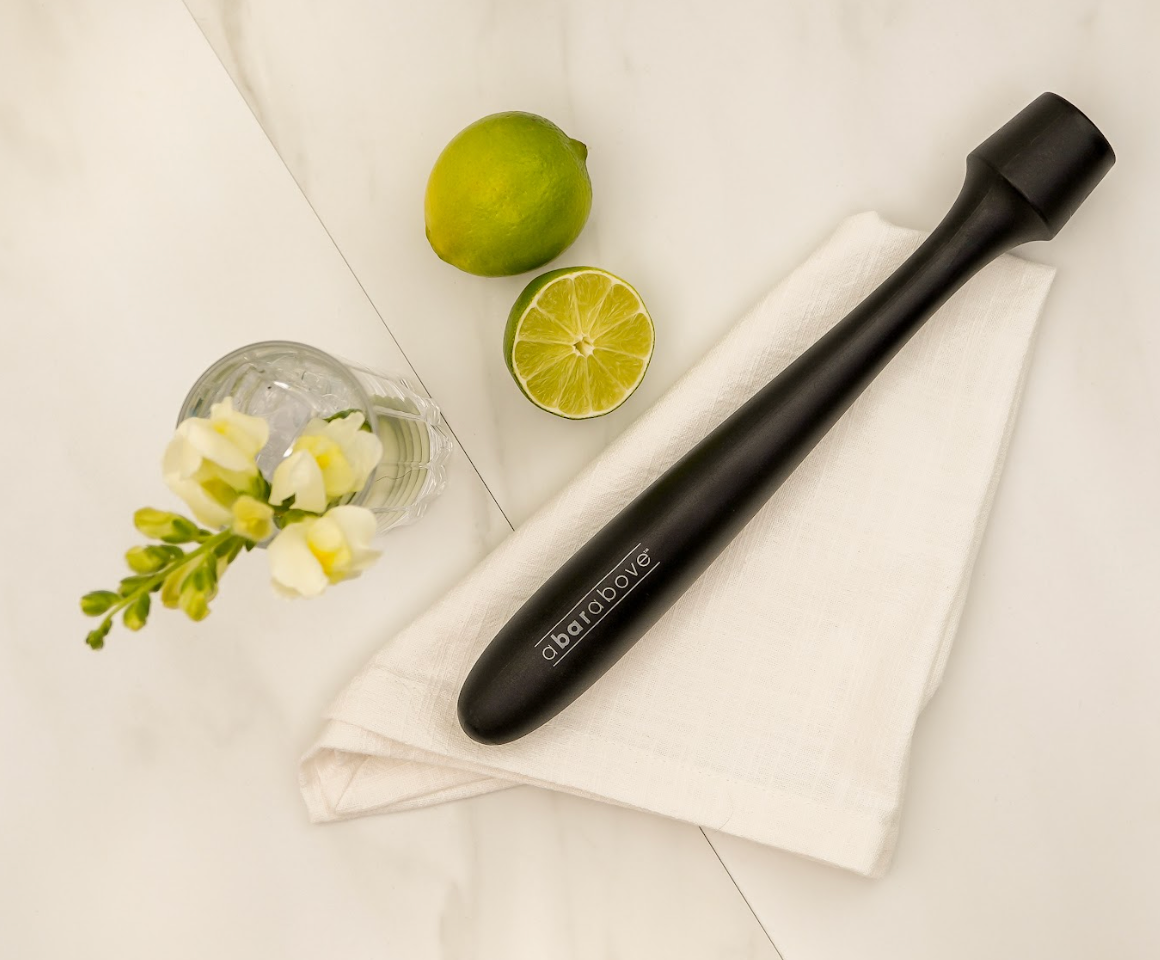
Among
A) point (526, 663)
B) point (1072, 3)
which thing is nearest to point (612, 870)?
point (526, 663)

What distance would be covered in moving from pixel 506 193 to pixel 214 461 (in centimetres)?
26

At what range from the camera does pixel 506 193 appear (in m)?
0.55

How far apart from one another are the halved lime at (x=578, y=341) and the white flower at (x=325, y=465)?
0.19 metres

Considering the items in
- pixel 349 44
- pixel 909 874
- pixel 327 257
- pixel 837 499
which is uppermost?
pixel 349 44

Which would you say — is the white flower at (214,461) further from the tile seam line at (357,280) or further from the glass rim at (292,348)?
the tile seam line at (357,280)

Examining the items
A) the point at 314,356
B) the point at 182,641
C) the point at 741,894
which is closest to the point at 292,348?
the point at 314,356

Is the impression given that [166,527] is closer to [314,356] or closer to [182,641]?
[314,356]

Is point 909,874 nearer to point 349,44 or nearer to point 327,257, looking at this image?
point 327,257

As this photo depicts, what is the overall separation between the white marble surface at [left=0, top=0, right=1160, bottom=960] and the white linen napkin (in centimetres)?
4

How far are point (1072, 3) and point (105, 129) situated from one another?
67 cm

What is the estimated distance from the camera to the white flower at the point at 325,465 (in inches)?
14.6

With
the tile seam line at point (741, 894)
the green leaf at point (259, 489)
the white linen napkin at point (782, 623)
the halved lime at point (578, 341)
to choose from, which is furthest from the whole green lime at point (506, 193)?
the tile seam line at point (741, 894)

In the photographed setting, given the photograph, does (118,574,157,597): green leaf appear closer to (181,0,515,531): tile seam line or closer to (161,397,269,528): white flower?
(161,397,269,528): white flower

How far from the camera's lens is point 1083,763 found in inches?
24.6
